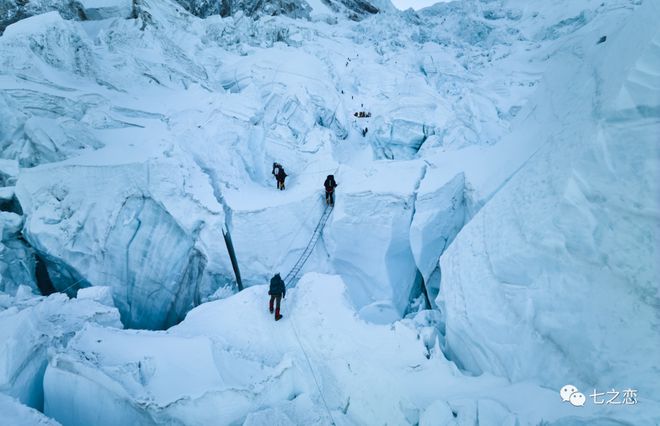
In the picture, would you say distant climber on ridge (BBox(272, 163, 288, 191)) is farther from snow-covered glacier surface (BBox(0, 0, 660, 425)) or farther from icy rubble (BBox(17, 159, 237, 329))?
icy rubble (BBox(17, 159, 237, 329))

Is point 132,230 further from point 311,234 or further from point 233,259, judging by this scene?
point 311,234

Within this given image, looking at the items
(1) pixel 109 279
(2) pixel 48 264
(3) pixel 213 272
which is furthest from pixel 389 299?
(2) pixel 48 264

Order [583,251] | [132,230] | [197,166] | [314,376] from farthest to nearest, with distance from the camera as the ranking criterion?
1. [197,166]
2. [132,230]
3. [314,376]
4. [583,251]

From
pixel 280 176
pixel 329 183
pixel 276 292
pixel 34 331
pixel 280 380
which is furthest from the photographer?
pixel 280 176

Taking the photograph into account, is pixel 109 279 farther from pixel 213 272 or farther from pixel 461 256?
pixel 461 256

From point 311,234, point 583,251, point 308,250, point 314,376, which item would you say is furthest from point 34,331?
point 583,251

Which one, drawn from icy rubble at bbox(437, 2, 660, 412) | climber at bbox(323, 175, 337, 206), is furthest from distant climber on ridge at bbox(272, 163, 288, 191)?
icy rubble at bbox(437, 2, 660, 412)

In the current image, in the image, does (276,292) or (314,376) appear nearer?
(314,376)
